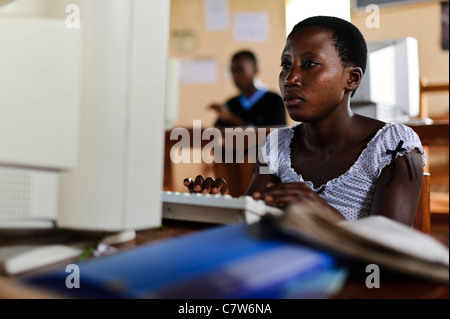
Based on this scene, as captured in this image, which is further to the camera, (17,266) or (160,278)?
(17,266)

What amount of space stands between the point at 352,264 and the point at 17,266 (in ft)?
0.92

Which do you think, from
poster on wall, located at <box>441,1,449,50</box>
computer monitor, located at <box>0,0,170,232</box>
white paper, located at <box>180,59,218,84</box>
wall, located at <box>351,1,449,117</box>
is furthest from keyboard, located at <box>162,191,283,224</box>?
white paper, located at <box>180,59,218,84</box>

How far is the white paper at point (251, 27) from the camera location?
370 cm

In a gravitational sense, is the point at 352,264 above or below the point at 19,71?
below

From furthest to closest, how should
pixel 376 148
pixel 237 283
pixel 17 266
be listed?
1. pixel 376 148
2. pixel 17 266
3. pixel 237 283

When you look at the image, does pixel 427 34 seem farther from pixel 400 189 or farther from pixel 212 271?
pixel 212 271

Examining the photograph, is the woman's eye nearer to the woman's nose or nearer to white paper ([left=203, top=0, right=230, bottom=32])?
the woman's nose

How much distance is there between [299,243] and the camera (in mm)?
382

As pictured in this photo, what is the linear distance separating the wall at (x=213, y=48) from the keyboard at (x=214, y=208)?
115 inches

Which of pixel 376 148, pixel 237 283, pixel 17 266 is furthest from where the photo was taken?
pixel 376 148

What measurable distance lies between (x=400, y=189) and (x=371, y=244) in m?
→ 0.54

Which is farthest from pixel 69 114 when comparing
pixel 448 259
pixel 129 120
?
pixel 448 259

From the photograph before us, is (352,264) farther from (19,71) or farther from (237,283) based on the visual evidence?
(19,71)

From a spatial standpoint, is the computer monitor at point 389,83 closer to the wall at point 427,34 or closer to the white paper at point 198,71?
the wall at point 427,34
